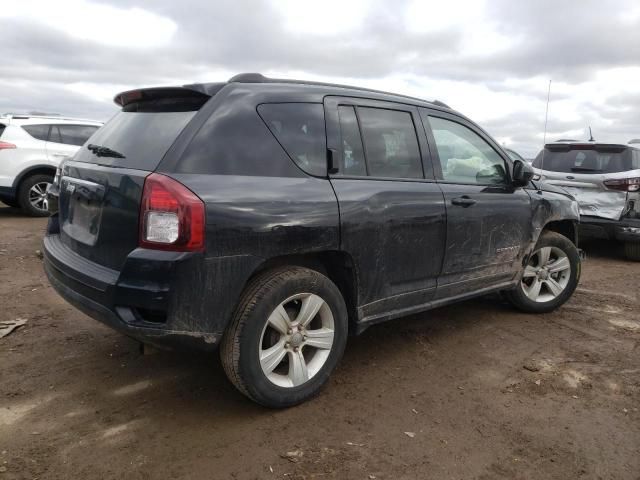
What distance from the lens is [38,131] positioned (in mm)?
9281

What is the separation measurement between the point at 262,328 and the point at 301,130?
111 cm

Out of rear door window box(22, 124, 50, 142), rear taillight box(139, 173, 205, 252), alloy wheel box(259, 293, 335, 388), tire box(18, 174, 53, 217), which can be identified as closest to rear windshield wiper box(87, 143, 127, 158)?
rear taillight box(139, 173, 205, 252)

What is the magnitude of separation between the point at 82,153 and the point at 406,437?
2.50 metres

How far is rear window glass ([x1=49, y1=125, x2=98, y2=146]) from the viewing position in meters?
9.43

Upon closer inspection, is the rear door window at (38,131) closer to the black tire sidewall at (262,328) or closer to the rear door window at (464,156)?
the rear door window at (464,156)

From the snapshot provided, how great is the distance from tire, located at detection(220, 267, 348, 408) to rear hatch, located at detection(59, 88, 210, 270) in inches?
26.3

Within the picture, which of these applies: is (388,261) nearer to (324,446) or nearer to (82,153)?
(324,446)

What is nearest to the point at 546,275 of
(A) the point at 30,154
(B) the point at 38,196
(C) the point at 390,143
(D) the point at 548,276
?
(D) the point at 548,276

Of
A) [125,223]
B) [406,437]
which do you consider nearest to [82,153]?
[125,223]

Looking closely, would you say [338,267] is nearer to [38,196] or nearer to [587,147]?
[587,147]

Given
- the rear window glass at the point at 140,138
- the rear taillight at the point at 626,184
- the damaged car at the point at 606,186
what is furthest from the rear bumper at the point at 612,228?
the rear window glass at the point at 140,138

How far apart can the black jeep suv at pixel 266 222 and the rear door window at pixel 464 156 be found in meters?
0.02

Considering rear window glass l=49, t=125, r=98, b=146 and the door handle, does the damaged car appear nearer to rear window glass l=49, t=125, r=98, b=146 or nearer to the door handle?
the door handle

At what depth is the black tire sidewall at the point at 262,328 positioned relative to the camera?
272cm
